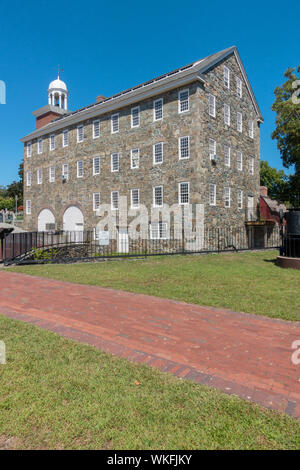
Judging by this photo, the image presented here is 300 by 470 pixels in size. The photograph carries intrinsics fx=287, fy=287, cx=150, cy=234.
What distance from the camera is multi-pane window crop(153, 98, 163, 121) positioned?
74.0ft

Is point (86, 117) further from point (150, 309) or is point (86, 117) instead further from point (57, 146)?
point (150, 309)

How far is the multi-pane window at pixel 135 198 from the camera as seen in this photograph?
2405cm

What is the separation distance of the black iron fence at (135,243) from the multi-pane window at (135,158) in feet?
18.6

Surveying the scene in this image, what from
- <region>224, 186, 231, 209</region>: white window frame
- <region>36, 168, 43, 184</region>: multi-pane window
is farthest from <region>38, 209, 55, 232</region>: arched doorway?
<region>224, 186, 231, 209</region>: white window frame

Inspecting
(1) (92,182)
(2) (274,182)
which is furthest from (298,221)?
(2) (274,182)

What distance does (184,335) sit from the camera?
14.1 feet

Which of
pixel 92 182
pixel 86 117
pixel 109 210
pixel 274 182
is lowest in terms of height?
pixel 109 210

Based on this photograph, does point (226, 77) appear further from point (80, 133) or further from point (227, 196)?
point (80, 133)

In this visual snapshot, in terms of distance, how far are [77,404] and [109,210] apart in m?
23.9

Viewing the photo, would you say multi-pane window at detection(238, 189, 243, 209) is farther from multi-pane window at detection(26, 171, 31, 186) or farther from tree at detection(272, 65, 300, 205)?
multi-pane window at detection(26, 171, 31, 186)

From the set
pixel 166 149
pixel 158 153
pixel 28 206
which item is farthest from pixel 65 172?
pixel 166 149

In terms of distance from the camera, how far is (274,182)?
4566 cm

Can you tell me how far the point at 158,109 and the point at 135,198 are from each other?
24.0 ft

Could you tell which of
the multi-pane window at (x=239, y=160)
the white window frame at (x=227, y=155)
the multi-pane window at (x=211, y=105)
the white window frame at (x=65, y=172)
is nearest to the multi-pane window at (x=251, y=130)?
the multi-pane window at (x=239, y=160)
